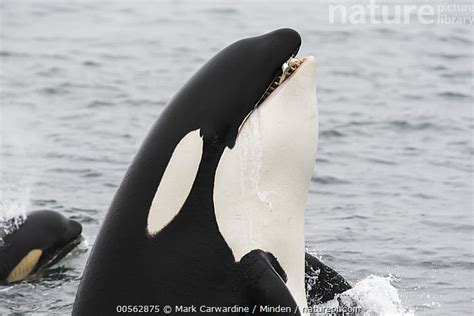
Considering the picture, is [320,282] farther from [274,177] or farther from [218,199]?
[218,199]

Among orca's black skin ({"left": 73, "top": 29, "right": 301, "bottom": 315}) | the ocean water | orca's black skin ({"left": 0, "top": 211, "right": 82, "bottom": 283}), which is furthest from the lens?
orca's black skin ({"left": 0, "top": 211, "right": 82, "bottom": 283})

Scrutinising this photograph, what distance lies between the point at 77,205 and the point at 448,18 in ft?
47.6

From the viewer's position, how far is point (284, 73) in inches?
293

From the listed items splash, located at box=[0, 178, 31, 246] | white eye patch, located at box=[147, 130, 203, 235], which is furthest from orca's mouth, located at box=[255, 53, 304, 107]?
splash, located at box=[0, 178, 31, 246]

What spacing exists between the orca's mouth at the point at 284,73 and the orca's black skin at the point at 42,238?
5.70m

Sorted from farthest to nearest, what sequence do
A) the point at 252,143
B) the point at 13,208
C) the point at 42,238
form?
the point at 13,208
the point at 42,238
the point at 252,143

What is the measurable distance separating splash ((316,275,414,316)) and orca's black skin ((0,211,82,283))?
4.32m

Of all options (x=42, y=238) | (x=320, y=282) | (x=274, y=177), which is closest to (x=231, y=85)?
(x=274, y=177)

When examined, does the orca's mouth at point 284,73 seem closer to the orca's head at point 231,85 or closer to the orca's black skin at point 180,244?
the orca's head at point 231,85

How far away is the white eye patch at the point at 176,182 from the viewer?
6945 mm

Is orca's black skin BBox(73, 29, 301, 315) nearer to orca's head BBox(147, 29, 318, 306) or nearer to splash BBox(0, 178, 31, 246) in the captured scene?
orca's head BBox(147, 29, 318, 306)

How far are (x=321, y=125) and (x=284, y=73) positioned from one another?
993 cm

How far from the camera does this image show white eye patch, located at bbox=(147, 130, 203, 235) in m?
6.95

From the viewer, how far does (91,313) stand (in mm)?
6961
